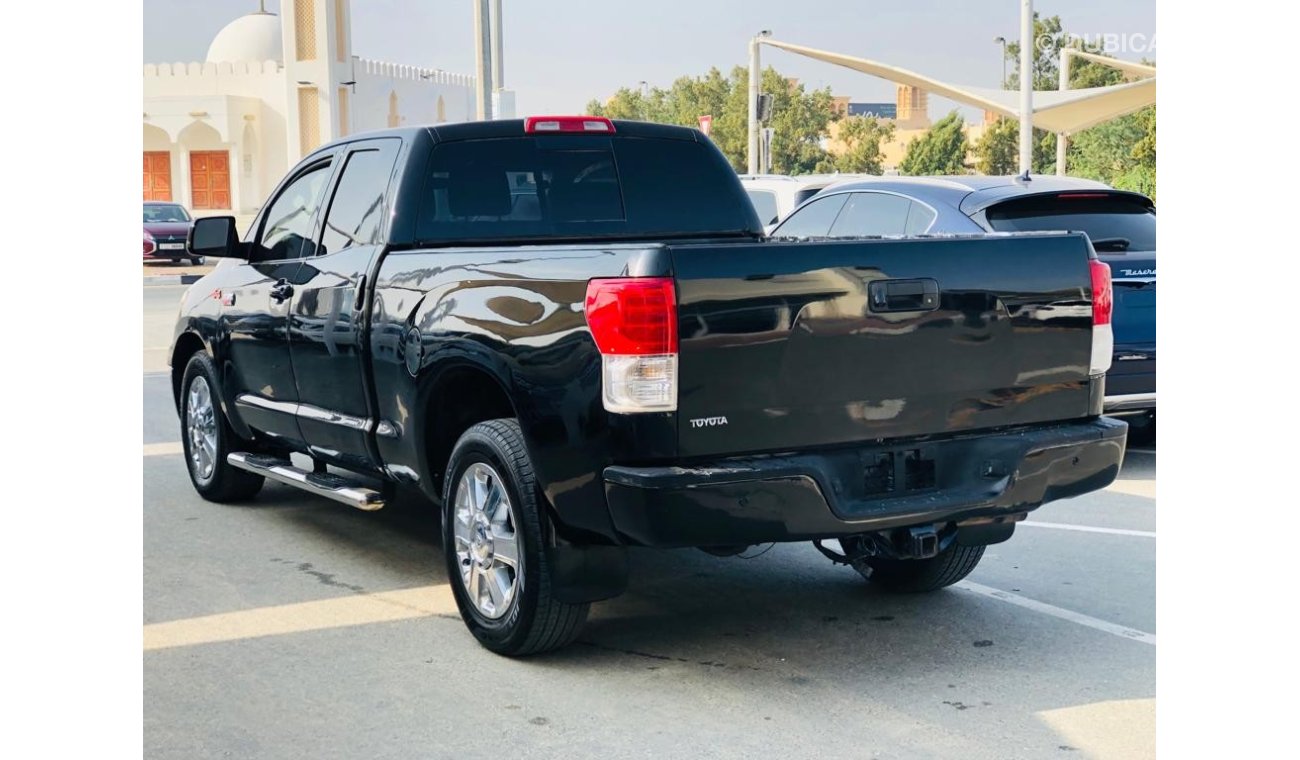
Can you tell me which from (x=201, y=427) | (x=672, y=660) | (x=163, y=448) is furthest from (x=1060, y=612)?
(x=163, y=448)

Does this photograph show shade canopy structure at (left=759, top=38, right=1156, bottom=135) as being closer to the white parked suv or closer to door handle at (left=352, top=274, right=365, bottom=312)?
the white parked suv

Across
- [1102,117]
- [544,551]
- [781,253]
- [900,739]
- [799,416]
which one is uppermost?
[1102,117]

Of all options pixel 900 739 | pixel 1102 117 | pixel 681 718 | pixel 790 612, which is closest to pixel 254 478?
pixel 790 612

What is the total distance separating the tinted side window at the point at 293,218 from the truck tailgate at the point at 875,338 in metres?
3.10

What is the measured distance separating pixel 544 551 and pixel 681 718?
0.76m

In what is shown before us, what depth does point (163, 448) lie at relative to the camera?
10648mm

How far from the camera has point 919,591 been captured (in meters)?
6.47

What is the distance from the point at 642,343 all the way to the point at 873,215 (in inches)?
216

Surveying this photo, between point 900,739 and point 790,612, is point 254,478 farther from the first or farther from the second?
point 900,739

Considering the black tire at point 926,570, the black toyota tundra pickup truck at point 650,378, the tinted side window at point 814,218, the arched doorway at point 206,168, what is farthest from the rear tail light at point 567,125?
the arched doorway at point 206,168

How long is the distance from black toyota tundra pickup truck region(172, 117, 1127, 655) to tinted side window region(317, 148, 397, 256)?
0.07 feet

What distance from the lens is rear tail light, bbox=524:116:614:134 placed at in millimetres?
6848

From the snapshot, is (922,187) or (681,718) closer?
(681,718)

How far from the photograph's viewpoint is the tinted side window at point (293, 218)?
7410 mm
